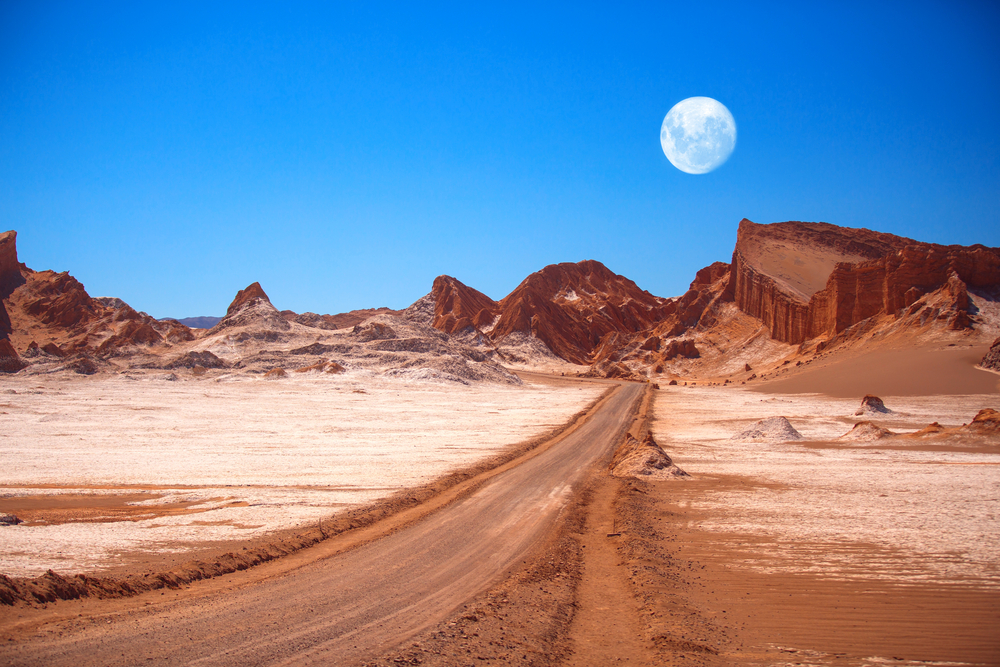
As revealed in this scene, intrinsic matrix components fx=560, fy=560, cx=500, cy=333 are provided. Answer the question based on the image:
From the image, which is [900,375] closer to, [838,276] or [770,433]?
[838,276]

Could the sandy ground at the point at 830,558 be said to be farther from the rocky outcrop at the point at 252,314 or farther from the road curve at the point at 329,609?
the rocky outcrop at the point at 252,314

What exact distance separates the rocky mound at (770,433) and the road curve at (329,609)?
16.8 meters

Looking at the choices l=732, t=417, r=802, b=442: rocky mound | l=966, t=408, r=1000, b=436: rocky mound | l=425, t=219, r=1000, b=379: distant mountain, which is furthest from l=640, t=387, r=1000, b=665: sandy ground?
l=425, t=219, r=1000, b=379: distant mountain

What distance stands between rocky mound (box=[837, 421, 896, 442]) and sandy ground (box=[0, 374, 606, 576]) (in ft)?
47.4

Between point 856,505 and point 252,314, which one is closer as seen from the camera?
point 856,505

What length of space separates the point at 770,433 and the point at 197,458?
2355cm

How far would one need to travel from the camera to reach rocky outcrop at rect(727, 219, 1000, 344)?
186ft

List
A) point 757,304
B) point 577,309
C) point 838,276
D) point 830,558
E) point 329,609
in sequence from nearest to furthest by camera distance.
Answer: point 329,609 < point 830,558 < point 838,276 < point 757,304 < point 577,309

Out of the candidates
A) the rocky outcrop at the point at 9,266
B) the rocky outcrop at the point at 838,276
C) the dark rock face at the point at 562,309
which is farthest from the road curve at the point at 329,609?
the rocky outcrop at the point at 9,266

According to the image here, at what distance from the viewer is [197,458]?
63.8 feet

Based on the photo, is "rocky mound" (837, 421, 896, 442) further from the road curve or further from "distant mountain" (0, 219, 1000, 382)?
"distant mountain" (0, 219, 1000, 382)

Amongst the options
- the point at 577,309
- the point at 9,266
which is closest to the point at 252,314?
the point at 9,266

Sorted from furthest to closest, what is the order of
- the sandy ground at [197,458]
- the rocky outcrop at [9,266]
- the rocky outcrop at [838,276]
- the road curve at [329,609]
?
1. the rocky outcrop at [9,266]
2. the rocky outcrop at [838,276]
3. the sandy ground at [197,458]
4. the road curve at [329,609]

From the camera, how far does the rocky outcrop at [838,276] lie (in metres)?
56.7
